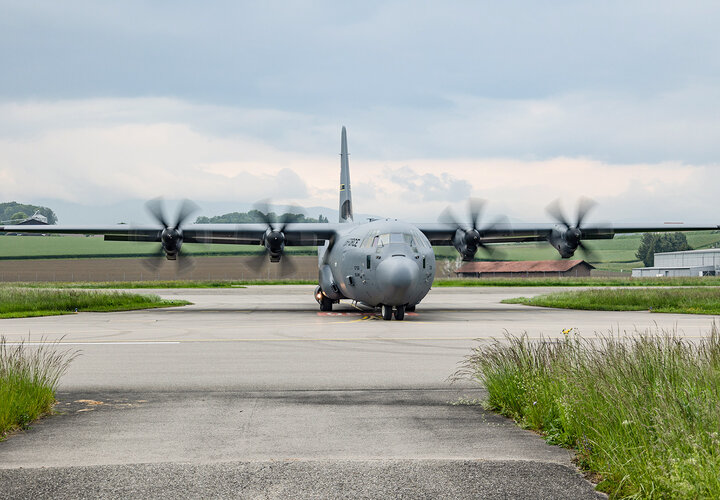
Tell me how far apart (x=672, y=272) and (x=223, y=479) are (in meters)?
139

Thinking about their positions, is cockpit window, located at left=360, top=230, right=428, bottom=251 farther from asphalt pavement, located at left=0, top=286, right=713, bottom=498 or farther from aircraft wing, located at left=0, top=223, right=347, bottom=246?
asphalt pavement, located at left=0, top=286, right=713, bottom=498

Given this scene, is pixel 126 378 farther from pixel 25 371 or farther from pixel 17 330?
pixel 17 330

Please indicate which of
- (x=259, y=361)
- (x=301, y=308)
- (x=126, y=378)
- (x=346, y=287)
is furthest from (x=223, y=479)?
(x=301, y=308)

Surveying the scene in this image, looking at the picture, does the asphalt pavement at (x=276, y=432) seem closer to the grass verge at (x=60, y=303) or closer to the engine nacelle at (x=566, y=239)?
the grass verge at (x=60, y=303)

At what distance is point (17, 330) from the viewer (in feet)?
68.4

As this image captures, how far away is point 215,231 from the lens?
3462 cm

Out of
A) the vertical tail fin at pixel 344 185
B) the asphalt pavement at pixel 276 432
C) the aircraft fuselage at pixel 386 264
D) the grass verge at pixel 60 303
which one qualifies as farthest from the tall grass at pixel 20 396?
the vertical tail fin at pixel 344 185

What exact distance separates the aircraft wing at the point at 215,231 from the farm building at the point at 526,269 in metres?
90.7

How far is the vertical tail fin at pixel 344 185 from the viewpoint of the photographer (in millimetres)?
40844

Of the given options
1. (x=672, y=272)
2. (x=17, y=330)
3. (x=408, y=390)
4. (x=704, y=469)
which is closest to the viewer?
(x=704, y=469)

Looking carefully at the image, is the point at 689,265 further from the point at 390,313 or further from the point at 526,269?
the point at 390,313

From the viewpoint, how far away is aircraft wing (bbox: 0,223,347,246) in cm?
3378

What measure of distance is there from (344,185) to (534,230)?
12083 mm

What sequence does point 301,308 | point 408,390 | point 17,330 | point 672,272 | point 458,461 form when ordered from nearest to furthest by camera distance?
point 458,461 < point 408,390 < point 17,330 < point 301,308 < point 672,272
